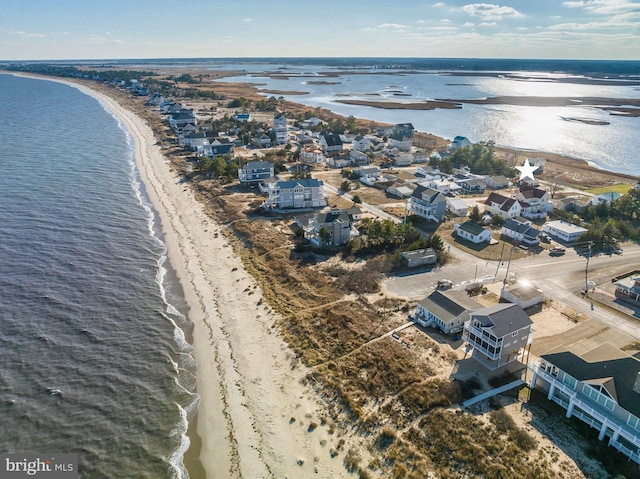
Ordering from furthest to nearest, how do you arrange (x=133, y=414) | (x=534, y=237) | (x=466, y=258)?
(x=534, y=237) < (x=466, y=258) < (x=133, y=414)

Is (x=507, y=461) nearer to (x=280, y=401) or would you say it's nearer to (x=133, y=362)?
(x=280, y=401)

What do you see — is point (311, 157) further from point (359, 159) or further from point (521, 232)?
point (521, 232)

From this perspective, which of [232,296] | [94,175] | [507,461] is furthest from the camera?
[94,175]

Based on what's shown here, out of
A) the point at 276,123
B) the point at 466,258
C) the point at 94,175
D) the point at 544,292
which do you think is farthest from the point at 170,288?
the point at 276,123

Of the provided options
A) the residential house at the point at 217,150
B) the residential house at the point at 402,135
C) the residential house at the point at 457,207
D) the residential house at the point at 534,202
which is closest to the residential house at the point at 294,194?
the residential house at the point at 457,207

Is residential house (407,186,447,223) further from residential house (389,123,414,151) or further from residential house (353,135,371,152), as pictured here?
residential house (389,123,414,151)

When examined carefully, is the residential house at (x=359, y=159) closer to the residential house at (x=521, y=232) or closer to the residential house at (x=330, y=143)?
the residential house at (x=330, y=143)
